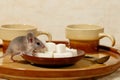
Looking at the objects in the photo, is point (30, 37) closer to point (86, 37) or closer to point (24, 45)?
point (24, 45)

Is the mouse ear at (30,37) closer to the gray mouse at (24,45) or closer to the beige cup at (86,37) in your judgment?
the gray mouse at (24,45)

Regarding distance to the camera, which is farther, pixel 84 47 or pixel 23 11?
pixel 23 11

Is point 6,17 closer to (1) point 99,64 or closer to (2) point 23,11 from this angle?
(2) point 23,11

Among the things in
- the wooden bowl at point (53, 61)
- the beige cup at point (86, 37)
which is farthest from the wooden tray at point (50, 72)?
the beige cup at point (86, 37)

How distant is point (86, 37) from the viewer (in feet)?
2.28

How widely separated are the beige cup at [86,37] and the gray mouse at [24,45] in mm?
108

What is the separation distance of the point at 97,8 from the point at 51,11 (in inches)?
5.1

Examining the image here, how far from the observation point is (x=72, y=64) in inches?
23.0

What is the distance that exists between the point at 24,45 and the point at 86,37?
150 mm

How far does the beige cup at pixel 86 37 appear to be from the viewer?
27.2 inches

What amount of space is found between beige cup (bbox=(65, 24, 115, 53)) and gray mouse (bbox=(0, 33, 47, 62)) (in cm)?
11

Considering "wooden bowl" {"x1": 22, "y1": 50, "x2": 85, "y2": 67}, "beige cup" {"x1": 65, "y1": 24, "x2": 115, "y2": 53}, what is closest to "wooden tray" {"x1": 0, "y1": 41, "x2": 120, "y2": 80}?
"wooden bowl" {"x1": 22, "y1": 50, "x2": 85, "y2": 67}

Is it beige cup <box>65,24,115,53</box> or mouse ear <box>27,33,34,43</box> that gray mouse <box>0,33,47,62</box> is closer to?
mouse ear <box>27,33,34,43</box>

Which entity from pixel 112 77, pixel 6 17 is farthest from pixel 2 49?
pixel 112 77
